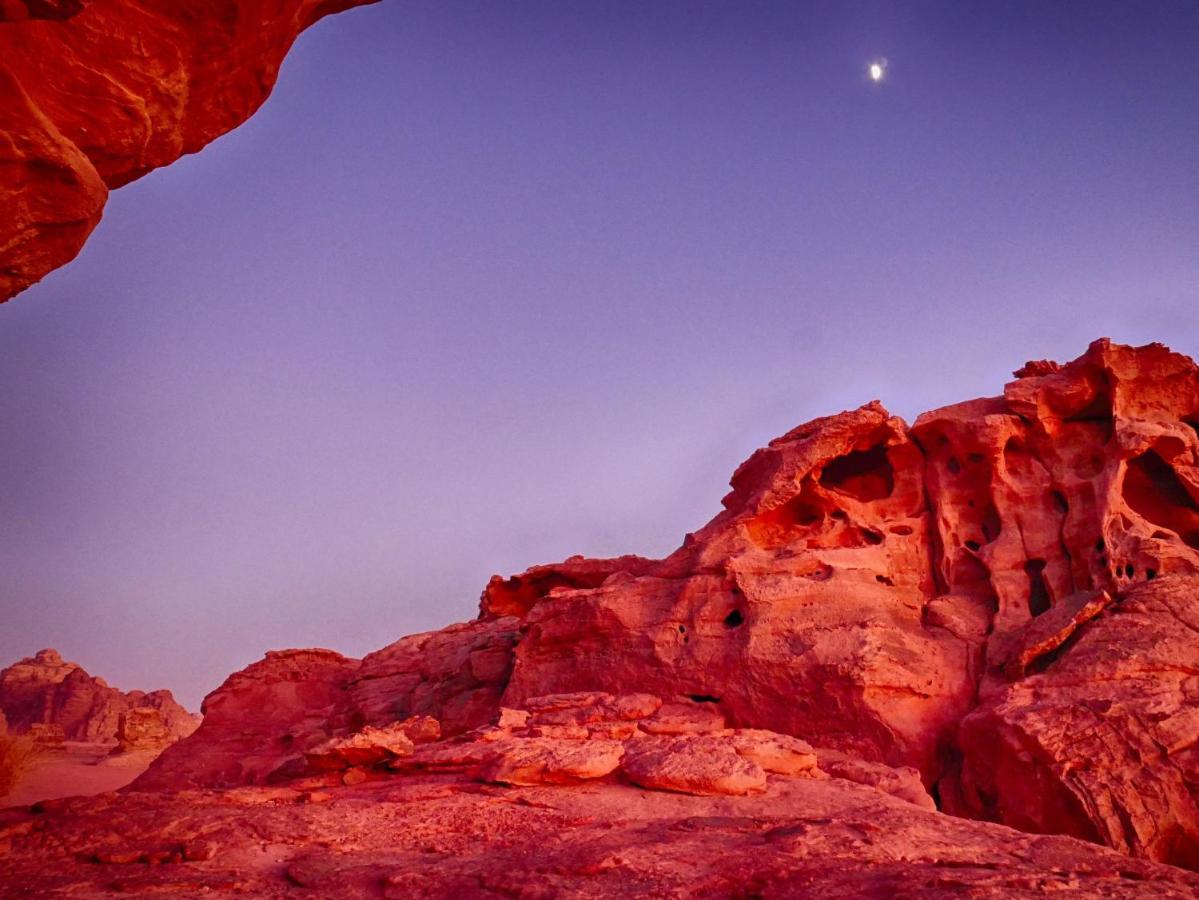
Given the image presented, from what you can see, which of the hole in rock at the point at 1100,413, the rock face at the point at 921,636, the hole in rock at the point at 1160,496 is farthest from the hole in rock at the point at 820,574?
the hole in rock at the point at 1160,496

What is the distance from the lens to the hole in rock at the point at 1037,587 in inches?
714

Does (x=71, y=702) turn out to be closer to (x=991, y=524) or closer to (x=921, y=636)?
(x=921, y=636)

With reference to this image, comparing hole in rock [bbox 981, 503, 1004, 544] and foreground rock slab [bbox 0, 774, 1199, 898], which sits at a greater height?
hole in rock [bbox 981, 503, 1004, 544]

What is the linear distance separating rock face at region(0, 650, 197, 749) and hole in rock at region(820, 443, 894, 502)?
164 feet

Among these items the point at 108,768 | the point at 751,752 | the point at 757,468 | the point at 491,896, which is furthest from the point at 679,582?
the point at 108,768

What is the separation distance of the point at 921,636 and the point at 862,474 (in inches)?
243

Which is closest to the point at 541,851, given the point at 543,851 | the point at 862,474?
the point at 543,851

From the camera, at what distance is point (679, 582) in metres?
19.8

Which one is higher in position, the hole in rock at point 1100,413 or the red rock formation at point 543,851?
the hole in rock at point 1100,413

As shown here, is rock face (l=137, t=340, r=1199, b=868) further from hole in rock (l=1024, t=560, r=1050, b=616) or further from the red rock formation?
the red rock formation

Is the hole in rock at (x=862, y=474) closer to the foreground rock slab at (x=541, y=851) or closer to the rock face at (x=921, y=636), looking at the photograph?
the rock face at (x=921, y=636)

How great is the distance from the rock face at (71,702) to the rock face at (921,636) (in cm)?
3886

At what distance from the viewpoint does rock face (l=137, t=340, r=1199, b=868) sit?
12.5m

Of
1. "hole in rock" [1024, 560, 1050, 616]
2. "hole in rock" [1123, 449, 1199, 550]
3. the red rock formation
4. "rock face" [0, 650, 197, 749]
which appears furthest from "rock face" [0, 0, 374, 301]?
"rock face" [0, 650, 197, 749]
